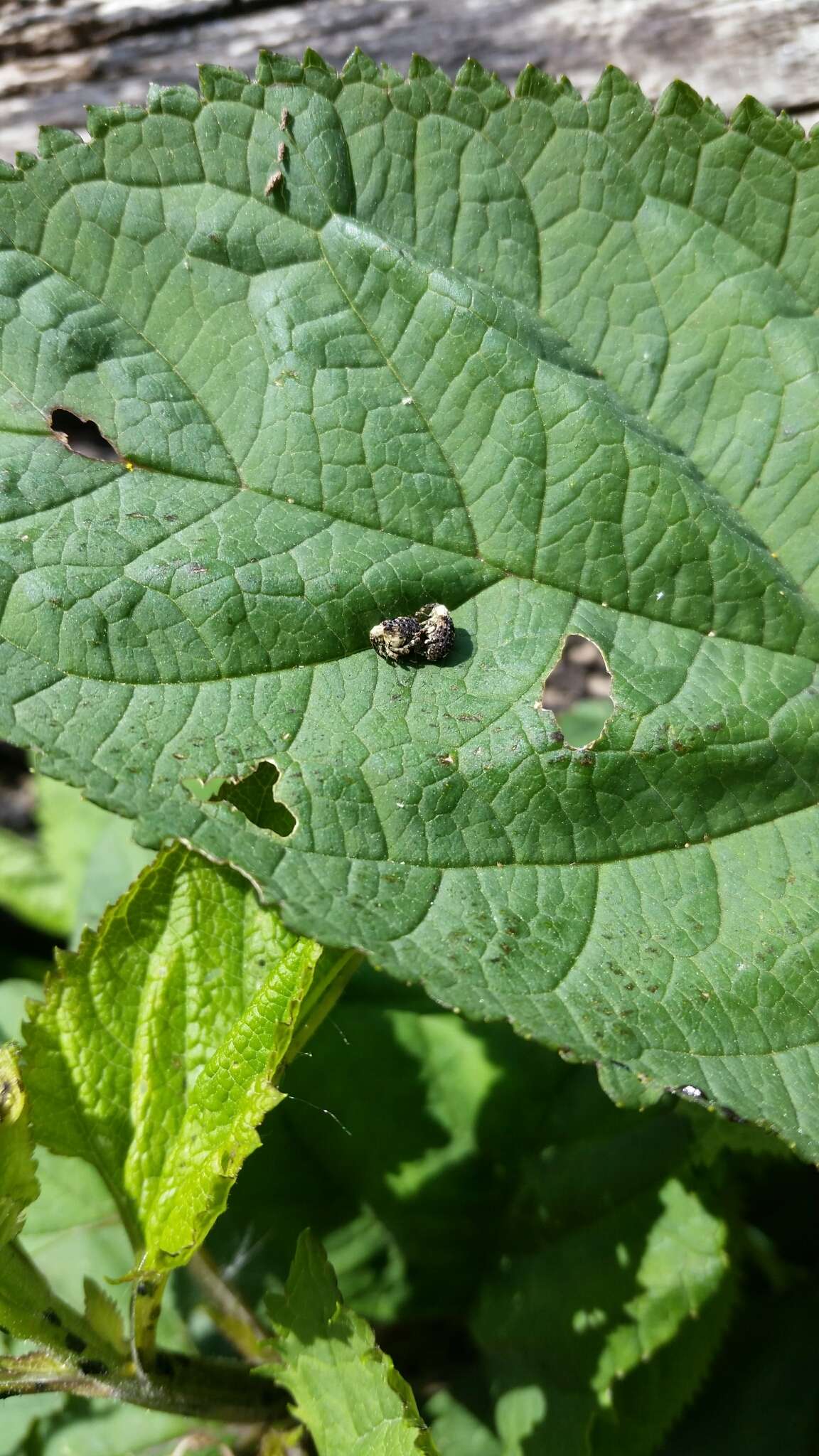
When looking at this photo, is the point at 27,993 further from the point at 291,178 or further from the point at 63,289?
the point at 291,178

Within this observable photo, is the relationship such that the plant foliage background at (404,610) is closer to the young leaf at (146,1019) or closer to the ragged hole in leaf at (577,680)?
the young leaf at (146,1019)

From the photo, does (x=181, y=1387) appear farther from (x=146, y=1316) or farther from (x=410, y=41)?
(x=410, y=41)

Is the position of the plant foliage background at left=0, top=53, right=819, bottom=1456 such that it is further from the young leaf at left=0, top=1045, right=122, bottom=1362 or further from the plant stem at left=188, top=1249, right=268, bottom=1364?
the plant stem at left=188, top=1249, right=268, bottom=1364

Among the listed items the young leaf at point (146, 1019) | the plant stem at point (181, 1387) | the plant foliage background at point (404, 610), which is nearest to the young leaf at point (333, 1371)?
the plant foliage background at point (404, 610)

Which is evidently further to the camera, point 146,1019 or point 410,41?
point 410,41

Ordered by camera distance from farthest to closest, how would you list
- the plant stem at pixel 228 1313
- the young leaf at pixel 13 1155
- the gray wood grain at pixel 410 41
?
the gray wood grain at pixel 410 41 < the plant stem at pixel 228 1313 < the young leaf at pixel 13 1155

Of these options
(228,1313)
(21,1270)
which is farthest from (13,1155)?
(228,1313)
